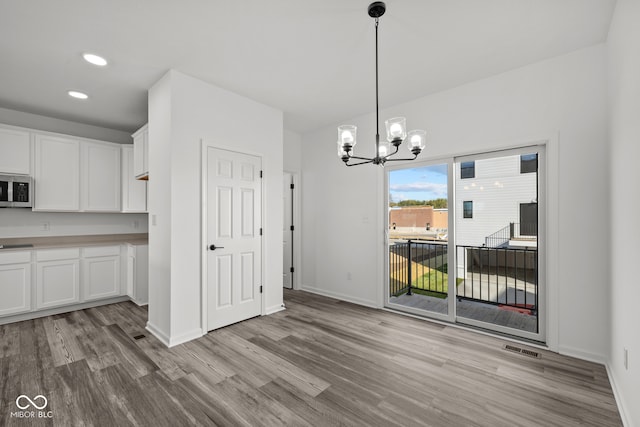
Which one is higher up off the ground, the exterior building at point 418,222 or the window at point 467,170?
the window at point 467,170

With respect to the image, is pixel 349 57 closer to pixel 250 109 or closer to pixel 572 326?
pixel 250 109

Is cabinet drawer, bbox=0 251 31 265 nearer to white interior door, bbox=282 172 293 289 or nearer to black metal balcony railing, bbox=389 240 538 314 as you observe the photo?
white interior door, bbox=282 172 293 289

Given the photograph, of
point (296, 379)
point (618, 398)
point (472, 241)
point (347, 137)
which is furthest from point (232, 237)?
point (618, 398)

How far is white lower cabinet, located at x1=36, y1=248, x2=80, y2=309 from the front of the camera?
3.72 meters

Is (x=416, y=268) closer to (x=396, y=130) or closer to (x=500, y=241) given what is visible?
(x=500, y=241)

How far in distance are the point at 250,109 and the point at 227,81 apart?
52 centimetres

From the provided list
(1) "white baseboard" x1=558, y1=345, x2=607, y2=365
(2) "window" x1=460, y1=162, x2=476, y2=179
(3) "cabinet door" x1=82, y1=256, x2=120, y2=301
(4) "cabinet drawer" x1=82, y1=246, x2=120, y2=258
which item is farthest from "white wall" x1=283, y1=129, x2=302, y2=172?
(1) "white baseboard" x1=558, y1=345, x2=607, y2=365

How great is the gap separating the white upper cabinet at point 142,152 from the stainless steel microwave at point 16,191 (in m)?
1.27

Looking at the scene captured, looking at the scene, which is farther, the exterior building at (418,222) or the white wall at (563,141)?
the exterior building at (418,222)

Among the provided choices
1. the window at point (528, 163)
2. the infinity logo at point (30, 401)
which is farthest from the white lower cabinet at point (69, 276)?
the window at point (528, 163)

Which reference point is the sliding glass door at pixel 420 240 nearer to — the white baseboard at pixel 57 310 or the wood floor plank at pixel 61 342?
the wood floor plank at pixel 61 342

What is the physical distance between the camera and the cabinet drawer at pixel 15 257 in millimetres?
3456

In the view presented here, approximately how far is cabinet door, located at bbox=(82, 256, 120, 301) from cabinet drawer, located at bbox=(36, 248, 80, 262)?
0.52ft

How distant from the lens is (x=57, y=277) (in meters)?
3.84
